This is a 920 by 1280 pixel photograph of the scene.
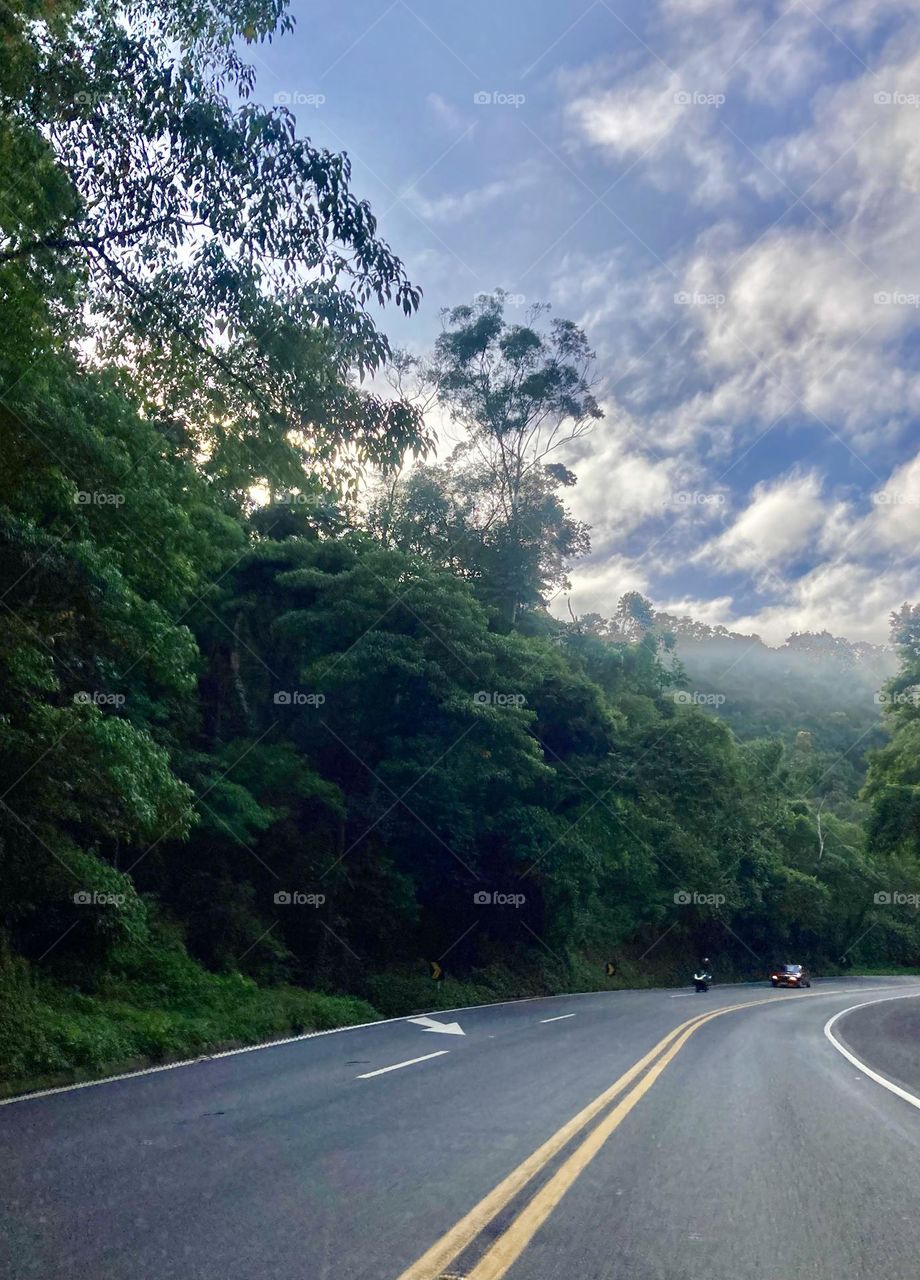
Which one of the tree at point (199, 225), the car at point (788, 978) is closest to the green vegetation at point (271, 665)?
the tree at point (199, 225)

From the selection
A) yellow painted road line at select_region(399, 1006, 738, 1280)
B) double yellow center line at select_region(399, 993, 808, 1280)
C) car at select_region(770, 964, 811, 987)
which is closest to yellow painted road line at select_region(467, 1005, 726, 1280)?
double yellow center line at select_region(399, 993, 808, 1280)

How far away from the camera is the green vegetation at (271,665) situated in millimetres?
9789

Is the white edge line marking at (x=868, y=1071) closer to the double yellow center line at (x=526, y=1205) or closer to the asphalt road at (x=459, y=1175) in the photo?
the asphalt road at (x=459, y=1175)

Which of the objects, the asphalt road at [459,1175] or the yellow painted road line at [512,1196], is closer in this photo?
the yellow painted road line at [512,1196]

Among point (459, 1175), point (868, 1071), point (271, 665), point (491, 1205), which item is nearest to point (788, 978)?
point (271, 665)

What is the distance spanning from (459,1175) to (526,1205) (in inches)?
32.9

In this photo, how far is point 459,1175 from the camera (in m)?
6.43

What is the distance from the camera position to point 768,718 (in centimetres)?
11175

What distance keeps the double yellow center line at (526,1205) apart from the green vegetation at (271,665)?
5.85 meters

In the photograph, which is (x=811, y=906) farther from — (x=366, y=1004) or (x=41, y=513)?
(x=41, y=513)

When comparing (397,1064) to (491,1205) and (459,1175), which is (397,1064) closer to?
(459,1175)

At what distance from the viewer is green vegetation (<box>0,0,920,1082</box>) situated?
979 centimetres

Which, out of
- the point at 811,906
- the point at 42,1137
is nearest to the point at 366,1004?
the point at 42,1137

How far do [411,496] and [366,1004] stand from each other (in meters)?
28.1
